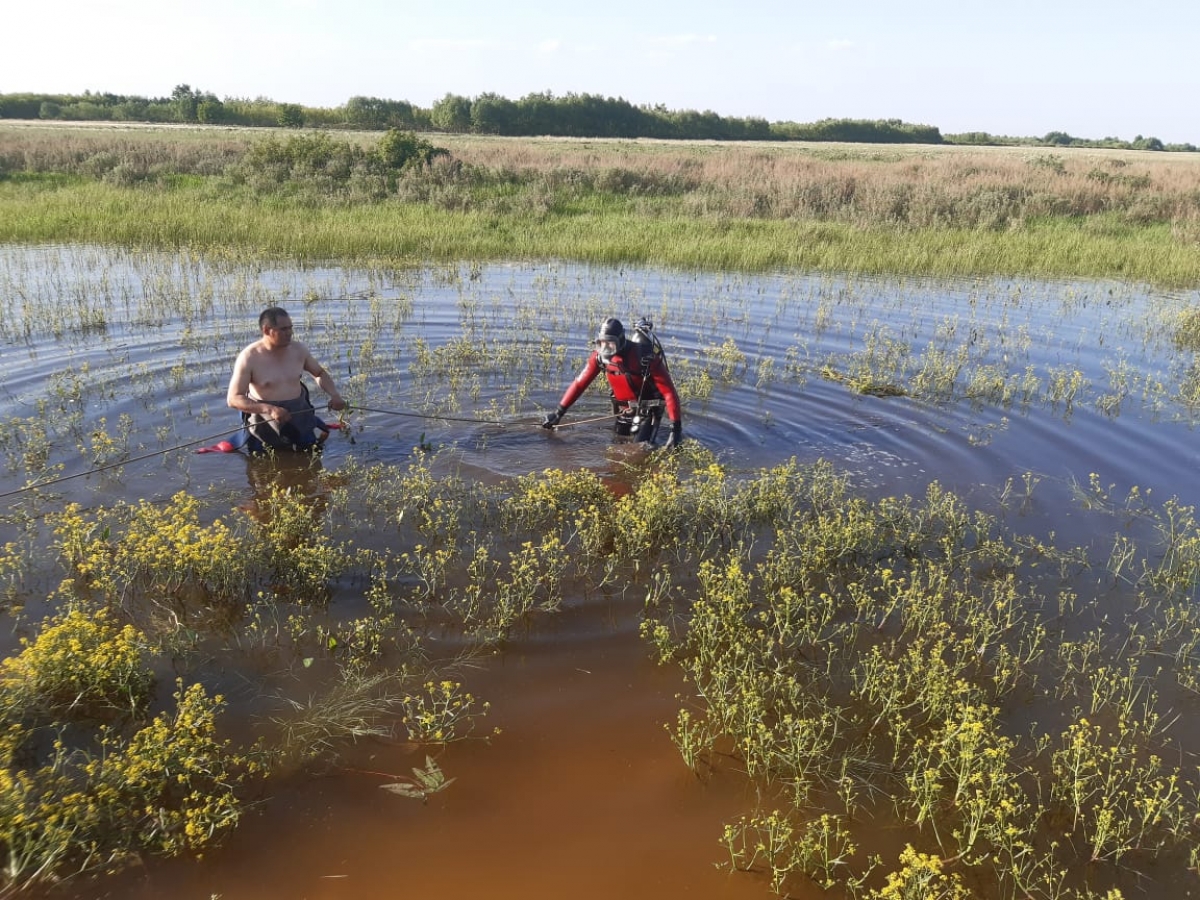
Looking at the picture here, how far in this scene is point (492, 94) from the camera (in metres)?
64.4

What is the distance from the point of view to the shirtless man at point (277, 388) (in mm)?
7238

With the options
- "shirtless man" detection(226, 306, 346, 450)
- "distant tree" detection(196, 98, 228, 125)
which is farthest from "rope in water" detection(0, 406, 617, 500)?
"distant tree" detection(196, 98, 228, 125)

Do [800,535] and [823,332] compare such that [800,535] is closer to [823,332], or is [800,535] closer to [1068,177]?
[823,332]

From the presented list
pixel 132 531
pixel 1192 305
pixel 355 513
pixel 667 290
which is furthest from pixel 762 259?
pixel 132 531

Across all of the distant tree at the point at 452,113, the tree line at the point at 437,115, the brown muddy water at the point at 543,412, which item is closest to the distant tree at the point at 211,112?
the tree line at the point at 437,115

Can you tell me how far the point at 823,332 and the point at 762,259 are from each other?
563cm

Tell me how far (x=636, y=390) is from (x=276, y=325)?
11.9 ft

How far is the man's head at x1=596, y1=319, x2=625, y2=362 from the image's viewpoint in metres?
7.70

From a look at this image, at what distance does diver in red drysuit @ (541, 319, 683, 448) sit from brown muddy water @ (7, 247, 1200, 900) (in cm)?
41

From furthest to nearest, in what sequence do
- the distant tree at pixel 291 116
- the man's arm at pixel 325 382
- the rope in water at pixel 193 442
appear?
the distant tree at pixel 291 116 < the man's arm at pixel 325 382 < the rope in water at pixel 193 442

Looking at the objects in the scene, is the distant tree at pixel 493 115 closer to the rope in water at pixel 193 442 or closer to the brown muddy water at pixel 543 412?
the brown muddy water at pixel 543 412

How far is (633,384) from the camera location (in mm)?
8242

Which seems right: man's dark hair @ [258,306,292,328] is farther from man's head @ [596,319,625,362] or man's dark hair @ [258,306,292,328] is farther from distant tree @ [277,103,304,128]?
distant tree @ [277,103,304,128]

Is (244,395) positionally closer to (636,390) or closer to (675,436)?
(636,390)
